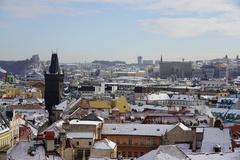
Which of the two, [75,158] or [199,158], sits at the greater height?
[199,158]

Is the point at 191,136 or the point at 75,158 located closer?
the point at 75,158

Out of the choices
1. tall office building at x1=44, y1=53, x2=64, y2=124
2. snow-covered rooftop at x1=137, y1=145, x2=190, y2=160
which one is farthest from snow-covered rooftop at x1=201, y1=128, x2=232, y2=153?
tall office building at x1=44, y1=53, x2=64, y2=124

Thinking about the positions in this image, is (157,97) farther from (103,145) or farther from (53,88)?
(103,145)

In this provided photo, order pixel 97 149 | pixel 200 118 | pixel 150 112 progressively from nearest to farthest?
pixel 97 149 → pixel 200 118 → pixel 150 112

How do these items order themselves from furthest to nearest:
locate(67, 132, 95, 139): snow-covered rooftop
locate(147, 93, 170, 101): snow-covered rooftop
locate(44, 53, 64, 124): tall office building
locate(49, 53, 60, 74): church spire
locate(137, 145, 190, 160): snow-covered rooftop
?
locate(147, 93, 170, 101): snow-covered rooftop → locate(49, 53, 60, 74): church spire → locate(44, 53, 64, 124): tall office building → locate(67, 132, 95, 139): snow-covered rooftop → locate(137, 145, 190, 160): snow-covered rooftop

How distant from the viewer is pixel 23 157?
52469mm

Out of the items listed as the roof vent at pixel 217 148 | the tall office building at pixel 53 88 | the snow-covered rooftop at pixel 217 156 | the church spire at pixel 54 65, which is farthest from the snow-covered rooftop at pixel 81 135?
the church spire at pixel 54 65

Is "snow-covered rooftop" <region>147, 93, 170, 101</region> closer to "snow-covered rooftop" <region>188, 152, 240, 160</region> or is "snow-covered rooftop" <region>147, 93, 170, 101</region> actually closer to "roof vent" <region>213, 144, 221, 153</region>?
"roof vent" <region>213, 144, 221, 153</region>

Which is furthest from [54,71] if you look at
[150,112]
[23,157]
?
[23,157]

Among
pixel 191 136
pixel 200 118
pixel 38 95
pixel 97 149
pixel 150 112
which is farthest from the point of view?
pixel 38 95

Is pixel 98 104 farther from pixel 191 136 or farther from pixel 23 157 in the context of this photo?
pixel 23 157

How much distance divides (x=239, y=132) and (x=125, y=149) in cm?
1488

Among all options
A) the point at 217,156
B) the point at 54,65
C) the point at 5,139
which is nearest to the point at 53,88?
the point at 54,65

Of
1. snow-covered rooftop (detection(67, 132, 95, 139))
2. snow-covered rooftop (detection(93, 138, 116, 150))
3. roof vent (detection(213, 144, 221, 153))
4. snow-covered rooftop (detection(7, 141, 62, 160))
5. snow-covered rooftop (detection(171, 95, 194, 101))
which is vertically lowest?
snow-covered rooftop (detection(171, 95, 194, 101))
